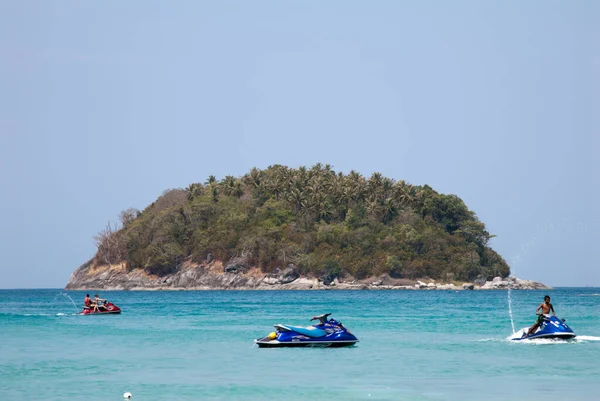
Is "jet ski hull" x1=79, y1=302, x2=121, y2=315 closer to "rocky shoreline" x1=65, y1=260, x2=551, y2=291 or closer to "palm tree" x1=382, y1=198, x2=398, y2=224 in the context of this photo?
"rocky shoreline" x1=65, y1=260, x2=551, y2=291

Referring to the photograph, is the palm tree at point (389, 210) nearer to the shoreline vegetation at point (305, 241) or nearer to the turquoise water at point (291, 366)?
the shoreline vegetation at point (305, 241)

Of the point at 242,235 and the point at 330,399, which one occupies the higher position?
the point at 242,235

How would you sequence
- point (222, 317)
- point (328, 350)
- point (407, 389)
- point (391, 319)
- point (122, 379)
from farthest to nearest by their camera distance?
point (222, 317)
point (391, 319)
point (328, 350)
point (122, 379)
point (407, 389)

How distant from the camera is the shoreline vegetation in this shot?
172m

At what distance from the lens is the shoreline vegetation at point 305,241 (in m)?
172

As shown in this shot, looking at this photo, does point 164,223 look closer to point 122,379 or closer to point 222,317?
point 222,317

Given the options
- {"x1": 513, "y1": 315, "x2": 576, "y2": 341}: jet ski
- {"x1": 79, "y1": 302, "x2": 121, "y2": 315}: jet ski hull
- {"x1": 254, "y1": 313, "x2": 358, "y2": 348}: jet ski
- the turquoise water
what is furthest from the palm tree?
{"x1": 254, "y1": 313, "x2": 358, "y2": 348}: jet ski

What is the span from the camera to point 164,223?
18950 centimetres

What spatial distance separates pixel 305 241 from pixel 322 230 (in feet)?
13.8

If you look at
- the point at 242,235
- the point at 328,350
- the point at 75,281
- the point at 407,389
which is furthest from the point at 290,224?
the point at 407,389

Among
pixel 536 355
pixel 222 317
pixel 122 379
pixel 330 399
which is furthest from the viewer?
pixel 222 317

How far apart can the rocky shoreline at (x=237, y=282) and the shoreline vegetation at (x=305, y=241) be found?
0.80ft

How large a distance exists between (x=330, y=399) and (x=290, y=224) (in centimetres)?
15878

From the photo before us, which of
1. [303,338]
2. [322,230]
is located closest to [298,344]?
[303,338]
